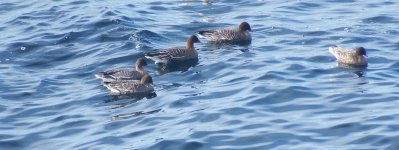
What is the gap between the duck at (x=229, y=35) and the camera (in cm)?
2924

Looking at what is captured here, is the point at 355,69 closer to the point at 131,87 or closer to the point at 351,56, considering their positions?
the point at 351,56

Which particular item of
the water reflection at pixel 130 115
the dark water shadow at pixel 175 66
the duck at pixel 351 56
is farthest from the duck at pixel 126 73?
the duck at pixel 351 56

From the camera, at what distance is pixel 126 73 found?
86.2 feet

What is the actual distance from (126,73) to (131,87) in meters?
1.31

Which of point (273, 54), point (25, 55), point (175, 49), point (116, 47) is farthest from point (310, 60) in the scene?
point (25, 55)

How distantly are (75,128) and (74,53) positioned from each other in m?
7.26

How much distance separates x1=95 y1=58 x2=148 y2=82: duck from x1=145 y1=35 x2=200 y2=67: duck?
50 cm

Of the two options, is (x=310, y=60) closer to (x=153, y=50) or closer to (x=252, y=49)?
(x=252, y=49)

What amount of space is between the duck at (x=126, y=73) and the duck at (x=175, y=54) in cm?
50

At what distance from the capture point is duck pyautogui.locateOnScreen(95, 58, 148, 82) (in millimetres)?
25391

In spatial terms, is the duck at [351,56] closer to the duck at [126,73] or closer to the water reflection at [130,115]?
the duck at [126,73]

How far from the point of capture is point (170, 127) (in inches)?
836

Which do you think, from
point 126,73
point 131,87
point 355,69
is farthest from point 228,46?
point 131,87

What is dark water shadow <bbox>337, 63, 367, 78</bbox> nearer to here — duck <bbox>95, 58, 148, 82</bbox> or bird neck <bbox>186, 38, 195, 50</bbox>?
bird neck <bbox>186, 38, 195, 50</bbox>
